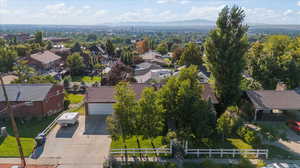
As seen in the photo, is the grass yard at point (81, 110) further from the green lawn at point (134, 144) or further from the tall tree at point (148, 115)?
the tall tree at point (148, 115)

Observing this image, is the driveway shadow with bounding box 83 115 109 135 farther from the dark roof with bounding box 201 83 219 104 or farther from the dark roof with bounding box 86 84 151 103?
the dark roof with bounding box 201 83 219 104

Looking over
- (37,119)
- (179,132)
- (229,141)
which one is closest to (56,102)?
(37,119)

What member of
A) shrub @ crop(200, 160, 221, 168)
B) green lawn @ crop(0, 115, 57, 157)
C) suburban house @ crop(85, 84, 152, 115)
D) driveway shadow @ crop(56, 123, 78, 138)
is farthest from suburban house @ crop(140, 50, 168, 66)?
shrub @ crop(200, 160, 221, 168)

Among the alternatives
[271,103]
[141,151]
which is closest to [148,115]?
[141,151]

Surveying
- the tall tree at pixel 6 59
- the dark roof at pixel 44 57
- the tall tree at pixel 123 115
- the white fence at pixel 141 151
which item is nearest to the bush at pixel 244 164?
the white fence at pixel 141 151

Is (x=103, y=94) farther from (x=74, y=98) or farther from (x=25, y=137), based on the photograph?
(x=74, y=98)
